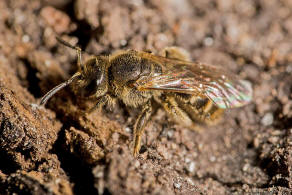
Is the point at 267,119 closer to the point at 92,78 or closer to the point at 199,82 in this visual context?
the point at 199,82

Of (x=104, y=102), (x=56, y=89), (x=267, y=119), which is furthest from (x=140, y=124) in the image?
(x=267, y=119)

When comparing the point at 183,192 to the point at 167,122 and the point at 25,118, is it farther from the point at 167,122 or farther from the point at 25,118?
the point at 25,118

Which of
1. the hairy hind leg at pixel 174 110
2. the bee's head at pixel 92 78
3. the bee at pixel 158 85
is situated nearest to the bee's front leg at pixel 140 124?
the bee at pixel 158 85

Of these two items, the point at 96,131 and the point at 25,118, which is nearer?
the point at 25,118

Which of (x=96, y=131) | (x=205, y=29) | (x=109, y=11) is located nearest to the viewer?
(x=96, y=131)

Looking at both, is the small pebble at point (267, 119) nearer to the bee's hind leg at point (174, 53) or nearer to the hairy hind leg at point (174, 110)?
the hairy hind leg at point (174, 110)

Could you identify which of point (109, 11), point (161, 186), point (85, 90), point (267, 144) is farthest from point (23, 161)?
point (267, 144)

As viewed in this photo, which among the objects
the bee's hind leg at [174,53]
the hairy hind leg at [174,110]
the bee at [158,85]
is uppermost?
the bee's hind leg at [174,53]
